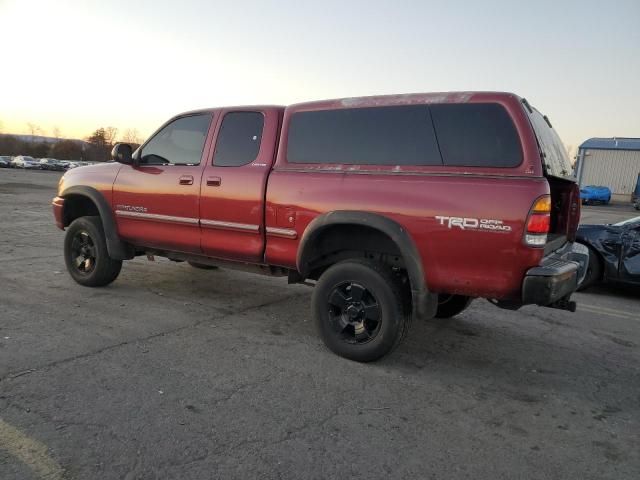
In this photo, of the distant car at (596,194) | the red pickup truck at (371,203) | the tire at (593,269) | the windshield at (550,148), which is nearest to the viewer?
the red pickup truck at (371,203)

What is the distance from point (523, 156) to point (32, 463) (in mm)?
3362

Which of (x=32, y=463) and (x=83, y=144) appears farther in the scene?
(x=83, y=144)

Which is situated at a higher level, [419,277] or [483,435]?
[419,277]

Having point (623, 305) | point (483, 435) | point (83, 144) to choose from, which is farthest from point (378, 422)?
point (83, 144)

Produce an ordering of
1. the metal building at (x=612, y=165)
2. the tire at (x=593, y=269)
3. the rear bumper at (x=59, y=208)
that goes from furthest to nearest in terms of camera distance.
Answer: the metal building at (x=612, y=165) < the tire at (x=593, y=269) < the rear bumper at (x=59, y=208)

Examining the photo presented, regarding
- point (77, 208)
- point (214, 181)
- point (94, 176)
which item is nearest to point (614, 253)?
point (214, 181)

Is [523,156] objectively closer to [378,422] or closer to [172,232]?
[378,422]

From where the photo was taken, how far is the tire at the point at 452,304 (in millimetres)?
4836

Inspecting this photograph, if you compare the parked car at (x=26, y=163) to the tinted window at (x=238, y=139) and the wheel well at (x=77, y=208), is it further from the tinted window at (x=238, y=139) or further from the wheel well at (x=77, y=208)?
the tinted window at (x=238, y=139)

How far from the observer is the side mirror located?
212 inches

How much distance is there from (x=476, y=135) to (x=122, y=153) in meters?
3.73

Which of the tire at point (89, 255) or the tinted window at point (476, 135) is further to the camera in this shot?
the tire at point (89, 255)

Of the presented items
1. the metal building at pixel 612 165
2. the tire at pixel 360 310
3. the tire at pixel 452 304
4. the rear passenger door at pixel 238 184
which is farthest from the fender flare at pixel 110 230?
the metal building at pixel 612 165

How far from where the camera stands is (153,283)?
6316 millimetres
